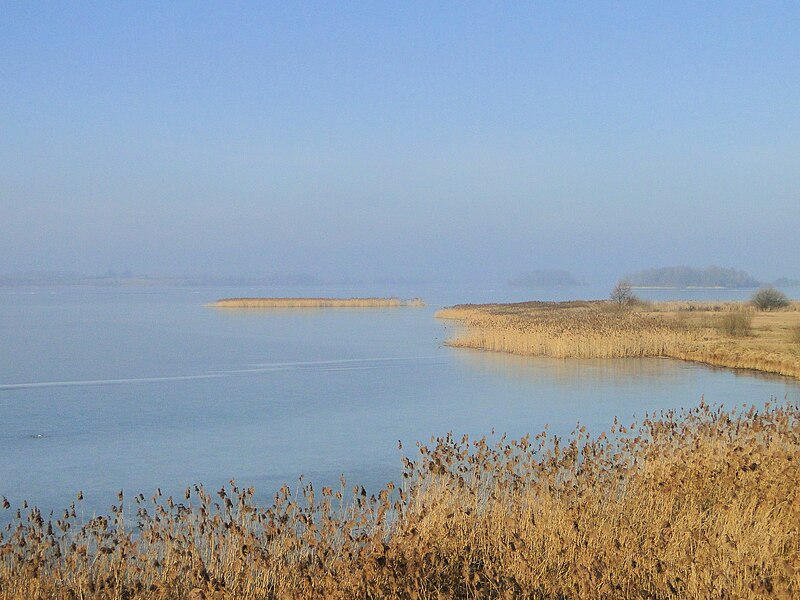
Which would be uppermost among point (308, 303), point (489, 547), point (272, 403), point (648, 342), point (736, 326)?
point (308, 303)

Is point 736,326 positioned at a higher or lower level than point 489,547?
higher

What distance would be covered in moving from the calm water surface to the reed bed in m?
3.70

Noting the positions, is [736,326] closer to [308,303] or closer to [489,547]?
[489,547]

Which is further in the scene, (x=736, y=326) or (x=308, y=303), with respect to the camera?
(x=308, y=303)

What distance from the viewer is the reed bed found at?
578cm

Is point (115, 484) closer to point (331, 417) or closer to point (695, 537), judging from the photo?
point (331, 417)

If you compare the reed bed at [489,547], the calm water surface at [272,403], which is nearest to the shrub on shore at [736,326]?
the calm water surface at [272,403]

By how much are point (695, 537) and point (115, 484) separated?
783cm

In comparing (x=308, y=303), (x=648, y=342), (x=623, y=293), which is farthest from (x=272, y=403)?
(x=308, y=303)

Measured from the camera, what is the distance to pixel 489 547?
24.2 feet

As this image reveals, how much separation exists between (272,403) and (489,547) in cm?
1331

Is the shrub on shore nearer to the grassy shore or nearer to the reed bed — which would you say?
the grassy shore

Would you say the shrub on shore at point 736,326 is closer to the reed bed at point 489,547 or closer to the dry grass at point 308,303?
the reed bed at point 489,547

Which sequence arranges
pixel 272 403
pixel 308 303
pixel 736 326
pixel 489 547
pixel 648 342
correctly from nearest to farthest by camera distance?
pixel 489 547, pixel 272 403, pixel 648 342, pixel 736 326, pixel 308 303
